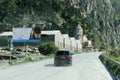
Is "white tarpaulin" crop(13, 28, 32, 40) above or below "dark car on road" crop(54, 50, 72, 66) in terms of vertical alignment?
above

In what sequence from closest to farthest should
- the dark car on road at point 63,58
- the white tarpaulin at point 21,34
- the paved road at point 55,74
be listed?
1. the paved road at point 55,74
2. the dark car on road at point 63,58
3. the white tarpaulin at point 21,34

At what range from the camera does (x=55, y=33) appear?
373 ft

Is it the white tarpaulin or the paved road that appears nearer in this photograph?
the paved road

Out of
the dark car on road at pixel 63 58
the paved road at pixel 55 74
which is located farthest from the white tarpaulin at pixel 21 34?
the paved road at pixel 55 74

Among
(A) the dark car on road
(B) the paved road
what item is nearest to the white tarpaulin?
(A) the dark car on road

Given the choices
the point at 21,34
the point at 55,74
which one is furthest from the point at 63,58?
the point at 21,34

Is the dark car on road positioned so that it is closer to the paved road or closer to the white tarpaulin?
the paved road

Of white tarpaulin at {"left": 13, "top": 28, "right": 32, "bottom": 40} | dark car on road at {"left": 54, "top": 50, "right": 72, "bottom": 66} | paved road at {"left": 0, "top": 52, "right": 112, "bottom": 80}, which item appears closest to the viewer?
paved road at {"left": 0, "top": 52, "right": 112, "bottom": 80}

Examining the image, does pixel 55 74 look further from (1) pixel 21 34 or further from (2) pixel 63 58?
(1) pixel 21 34

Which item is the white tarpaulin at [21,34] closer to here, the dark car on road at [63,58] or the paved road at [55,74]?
the dark car on road at [63,58]

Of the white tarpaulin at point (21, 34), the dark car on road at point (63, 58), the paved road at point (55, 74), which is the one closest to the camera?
the paved road at point (55, 74)

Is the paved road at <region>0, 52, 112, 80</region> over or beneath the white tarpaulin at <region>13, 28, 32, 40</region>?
beneath

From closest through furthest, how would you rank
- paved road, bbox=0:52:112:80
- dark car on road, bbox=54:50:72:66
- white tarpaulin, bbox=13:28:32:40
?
paved road, bbox=0:52:112:80, dark car on road, bbox=54:50:72:66, white tarpaulin, bbox=13:28:32:40

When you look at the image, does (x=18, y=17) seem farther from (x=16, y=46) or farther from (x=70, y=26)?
(x=16, y=46)
